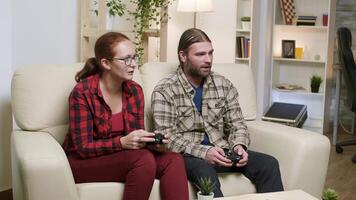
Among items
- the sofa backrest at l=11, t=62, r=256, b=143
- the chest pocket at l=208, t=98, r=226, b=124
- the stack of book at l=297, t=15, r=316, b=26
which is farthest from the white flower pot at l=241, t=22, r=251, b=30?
the sofa backrest at l=11, t=62, r=256, b=143

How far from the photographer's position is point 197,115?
2.80m

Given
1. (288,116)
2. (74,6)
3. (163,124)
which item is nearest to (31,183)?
(163,124)

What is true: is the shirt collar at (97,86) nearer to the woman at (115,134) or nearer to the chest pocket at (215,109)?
the woman at (115,134)

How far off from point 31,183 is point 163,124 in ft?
2.55

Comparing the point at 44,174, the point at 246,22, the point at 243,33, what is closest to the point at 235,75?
the point at 44,174

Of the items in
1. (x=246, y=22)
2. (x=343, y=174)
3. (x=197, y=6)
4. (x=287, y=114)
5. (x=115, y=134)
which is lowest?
(x=343, y=174)

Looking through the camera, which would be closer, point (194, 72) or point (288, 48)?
point (194, 72)

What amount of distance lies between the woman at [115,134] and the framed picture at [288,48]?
3.36 meters

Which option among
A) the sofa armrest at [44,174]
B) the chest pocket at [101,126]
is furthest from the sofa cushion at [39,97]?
the sofa armrest at [44,174]

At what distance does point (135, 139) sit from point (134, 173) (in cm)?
15

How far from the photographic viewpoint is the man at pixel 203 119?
8.65ft

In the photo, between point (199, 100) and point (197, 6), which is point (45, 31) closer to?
point (199, 100)

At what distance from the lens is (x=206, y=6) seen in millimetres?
5547

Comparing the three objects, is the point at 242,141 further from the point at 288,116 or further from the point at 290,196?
the point at 288,116
